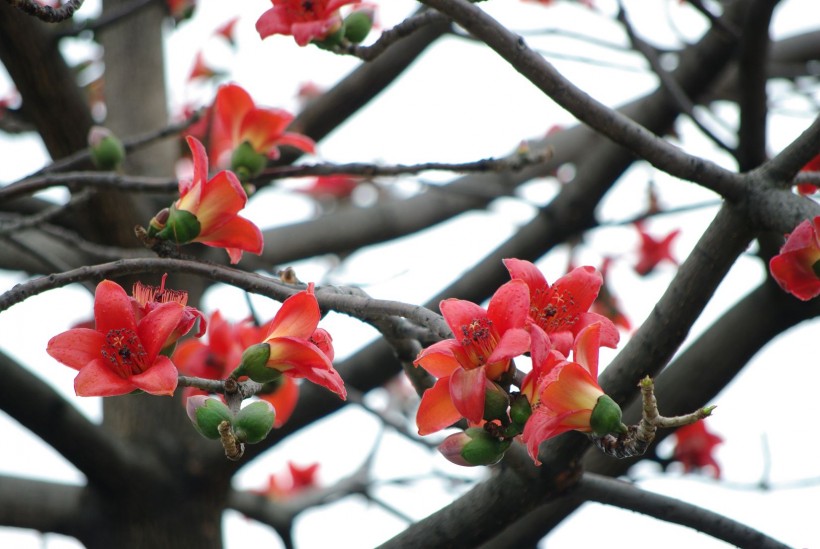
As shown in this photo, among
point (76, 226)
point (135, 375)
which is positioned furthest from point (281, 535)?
point (135, 375)

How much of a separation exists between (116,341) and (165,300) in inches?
6.5

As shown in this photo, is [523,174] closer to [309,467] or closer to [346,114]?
[346,114]

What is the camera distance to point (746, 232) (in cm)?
125

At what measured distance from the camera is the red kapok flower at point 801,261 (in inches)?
44.1

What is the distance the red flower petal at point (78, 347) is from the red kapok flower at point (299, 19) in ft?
2.07

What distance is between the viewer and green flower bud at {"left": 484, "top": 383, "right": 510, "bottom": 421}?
985 millimetres

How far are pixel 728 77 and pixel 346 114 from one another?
1476 millimetres

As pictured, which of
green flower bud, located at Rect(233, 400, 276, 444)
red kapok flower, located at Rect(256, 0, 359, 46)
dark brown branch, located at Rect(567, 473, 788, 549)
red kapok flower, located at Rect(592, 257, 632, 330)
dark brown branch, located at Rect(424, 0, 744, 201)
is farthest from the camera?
red kapok flower, located at Rect(592, 257, 632, 330)

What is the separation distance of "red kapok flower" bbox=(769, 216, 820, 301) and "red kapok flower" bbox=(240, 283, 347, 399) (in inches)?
24.2

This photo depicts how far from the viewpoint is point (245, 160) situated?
5.80ft

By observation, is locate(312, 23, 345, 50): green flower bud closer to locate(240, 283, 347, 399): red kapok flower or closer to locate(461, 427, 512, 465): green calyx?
locate(240, 283, 347, 399): red kapok flower

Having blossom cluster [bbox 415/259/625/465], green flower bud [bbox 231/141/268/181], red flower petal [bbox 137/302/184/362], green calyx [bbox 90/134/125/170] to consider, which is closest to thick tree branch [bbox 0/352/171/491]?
green calyx [bbox 90/134/125/170]

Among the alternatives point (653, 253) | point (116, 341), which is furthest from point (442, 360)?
point (653, 253)

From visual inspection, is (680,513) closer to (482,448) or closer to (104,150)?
(482,448)
